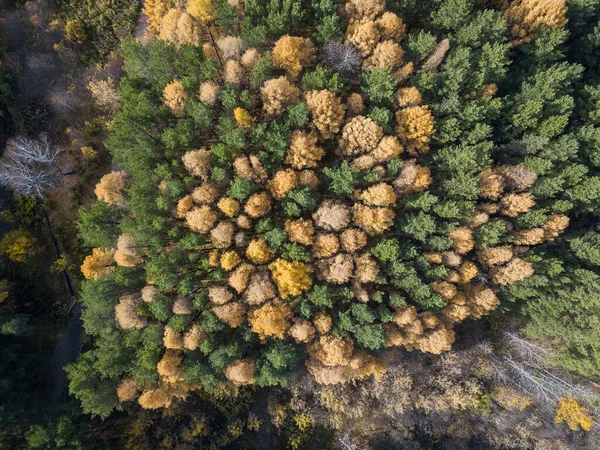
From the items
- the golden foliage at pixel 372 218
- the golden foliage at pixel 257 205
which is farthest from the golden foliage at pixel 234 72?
the golden foliage at pixel 372 218

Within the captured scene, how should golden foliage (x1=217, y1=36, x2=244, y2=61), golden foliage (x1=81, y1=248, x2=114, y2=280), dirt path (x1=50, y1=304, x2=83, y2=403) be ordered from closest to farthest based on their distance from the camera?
golden foliage (x1=217, y1=36, x2=244, y2=61), golden foliage (x1=81, y1=248, x2=114, y2=280), dirt path (x1=50, y1=304, x2=83, y2=403)

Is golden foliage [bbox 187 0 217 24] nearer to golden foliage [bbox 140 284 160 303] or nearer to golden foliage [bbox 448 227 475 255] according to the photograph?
golden foliage [bbox 140 284 160 303]

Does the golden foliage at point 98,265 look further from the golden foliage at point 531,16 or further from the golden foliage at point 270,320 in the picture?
the golden foliage at point 531,16

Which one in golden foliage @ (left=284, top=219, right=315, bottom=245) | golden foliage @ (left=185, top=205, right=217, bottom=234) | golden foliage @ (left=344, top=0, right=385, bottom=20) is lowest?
golden foliage @ (left=185, top=205, right=217, bottom=234)

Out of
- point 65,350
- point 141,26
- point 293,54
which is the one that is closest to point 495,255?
point 293,54

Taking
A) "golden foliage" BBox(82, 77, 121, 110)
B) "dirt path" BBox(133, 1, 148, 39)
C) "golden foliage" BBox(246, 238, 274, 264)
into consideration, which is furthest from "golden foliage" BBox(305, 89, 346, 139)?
"dirt path" BBox(133, 1, 148, 39)

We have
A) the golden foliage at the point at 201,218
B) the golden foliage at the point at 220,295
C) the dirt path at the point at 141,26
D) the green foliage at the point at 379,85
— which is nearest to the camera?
the golden foliage at the point at 201,218
